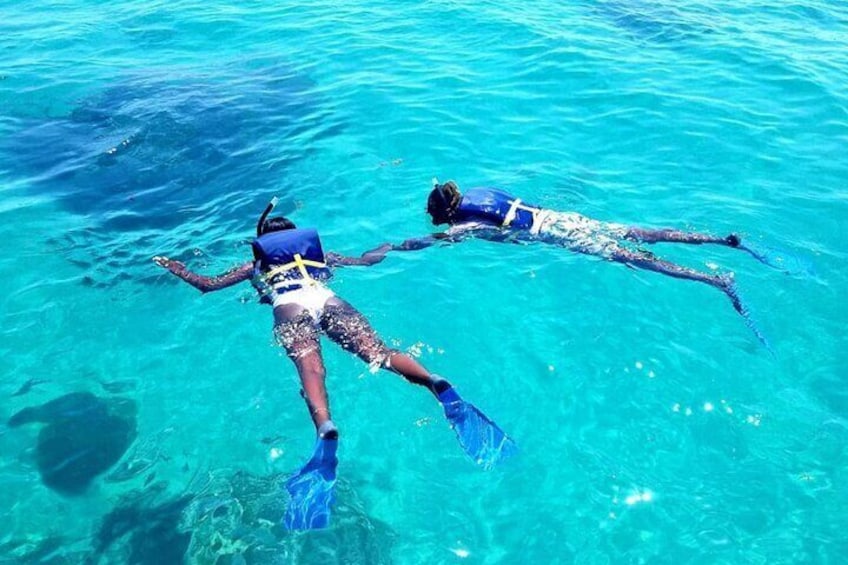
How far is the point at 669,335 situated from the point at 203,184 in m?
7.88

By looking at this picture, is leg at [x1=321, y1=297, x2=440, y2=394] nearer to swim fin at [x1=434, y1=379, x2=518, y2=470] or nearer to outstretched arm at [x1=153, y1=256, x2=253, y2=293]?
swim fin at [x1=434, y1=379, x2=518, y2=470]

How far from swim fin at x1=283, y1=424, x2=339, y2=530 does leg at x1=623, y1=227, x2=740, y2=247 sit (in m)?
4.99

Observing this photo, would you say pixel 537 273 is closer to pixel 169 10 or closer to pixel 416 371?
pixel 416 371

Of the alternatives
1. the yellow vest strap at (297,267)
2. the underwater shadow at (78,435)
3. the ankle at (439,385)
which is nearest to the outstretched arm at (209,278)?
the yellow vest strap at (297,267)

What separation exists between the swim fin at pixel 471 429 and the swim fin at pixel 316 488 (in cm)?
101

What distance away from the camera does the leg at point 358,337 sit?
6.36 metres

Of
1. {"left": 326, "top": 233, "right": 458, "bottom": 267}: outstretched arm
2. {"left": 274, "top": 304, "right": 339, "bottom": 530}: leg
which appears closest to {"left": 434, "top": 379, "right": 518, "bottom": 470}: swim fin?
{"left": 274, "top": 304, "right": 339, "bottom": 530}: leg

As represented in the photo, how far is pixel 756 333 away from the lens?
24.0 feet

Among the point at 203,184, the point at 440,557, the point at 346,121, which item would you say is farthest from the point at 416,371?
the point at 346,121

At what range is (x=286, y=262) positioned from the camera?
7219 millimetres

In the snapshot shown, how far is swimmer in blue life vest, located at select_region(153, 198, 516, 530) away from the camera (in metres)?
5.42

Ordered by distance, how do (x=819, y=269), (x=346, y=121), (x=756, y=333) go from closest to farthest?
(x=756, y=333)
(x=819, y=269)
(x=346, y=121)

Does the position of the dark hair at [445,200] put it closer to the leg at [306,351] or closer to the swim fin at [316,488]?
the leg at [306,351]

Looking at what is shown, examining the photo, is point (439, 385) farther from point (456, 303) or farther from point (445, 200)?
point (445, 200)
